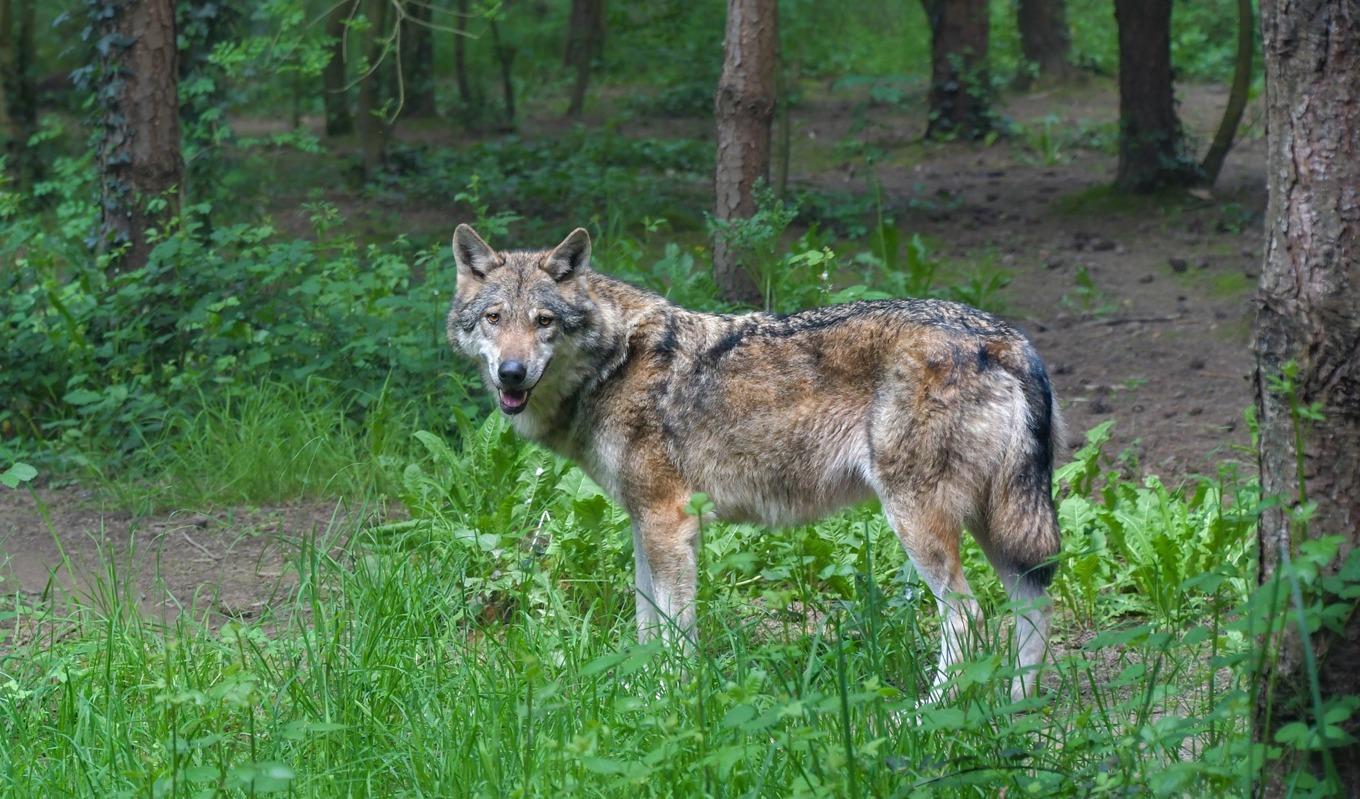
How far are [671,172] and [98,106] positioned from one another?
657cm

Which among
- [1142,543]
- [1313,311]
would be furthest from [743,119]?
[1313,311]

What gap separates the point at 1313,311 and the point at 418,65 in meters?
16.3

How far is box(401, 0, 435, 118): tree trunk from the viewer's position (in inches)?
658

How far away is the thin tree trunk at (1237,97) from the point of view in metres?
11.6

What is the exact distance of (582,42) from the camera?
58.5 ft

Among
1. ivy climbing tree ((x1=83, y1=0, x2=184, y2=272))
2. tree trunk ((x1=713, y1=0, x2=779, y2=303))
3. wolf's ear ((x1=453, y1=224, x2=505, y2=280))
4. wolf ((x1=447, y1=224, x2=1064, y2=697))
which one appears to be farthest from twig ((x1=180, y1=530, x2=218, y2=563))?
tree trunk ((x1=713, y1=0, x2=779, y2=303))

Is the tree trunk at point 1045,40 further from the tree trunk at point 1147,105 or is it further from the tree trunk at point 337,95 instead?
the tree trunk at point 337,95

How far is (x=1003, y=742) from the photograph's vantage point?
3355 mm

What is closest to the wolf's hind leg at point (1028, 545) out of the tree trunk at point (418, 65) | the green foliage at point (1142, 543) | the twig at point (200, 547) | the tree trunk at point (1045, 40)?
the green foliage at point (1142, 543)

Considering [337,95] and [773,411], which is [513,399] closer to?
[773,411]

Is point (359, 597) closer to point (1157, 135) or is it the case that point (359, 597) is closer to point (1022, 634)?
point (1022, 634)

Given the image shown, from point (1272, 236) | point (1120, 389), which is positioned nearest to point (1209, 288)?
point (1120, 389)

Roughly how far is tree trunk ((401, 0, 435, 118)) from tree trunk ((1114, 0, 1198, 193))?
27.7 ft

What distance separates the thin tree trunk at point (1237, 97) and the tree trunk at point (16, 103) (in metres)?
11.3
